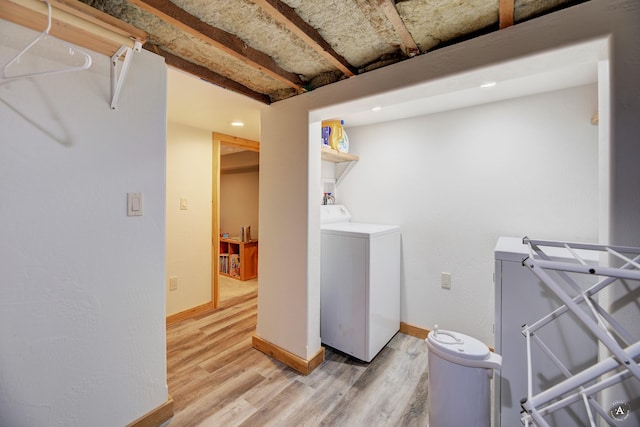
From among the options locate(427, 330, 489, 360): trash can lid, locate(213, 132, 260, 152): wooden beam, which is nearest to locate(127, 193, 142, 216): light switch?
locate(427, 330, 489, 360): trash can lid

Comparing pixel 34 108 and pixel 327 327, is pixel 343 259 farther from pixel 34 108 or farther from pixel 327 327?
pixel 34 108

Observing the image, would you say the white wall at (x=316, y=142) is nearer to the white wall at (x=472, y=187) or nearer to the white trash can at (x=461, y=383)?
the white trash can at (x=461, y=383)

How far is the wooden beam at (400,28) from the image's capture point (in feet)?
3.57

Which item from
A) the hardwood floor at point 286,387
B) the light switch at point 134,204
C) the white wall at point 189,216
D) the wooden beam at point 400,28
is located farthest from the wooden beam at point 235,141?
the wooden beam at point 400,28

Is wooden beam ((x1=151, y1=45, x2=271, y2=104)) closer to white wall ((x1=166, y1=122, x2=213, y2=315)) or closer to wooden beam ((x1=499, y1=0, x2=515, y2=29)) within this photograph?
white wall ((x1=166, y1=122, x2=213, y2=315))

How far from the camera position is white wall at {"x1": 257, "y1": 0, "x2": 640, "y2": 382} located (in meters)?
0.96

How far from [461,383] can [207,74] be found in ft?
7.45

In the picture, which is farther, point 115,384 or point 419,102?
point 419,102

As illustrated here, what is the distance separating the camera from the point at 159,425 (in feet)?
4.68

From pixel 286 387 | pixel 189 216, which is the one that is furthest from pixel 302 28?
pixel 189 216

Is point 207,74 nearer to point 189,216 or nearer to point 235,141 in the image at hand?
point 235,141

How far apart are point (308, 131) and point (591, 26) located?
142 centimetres

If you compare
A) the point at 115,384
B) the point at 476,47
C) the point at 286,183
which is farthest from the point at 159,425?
the point at 476,47

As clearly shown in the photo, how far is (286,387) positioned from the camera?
1.76 metres
